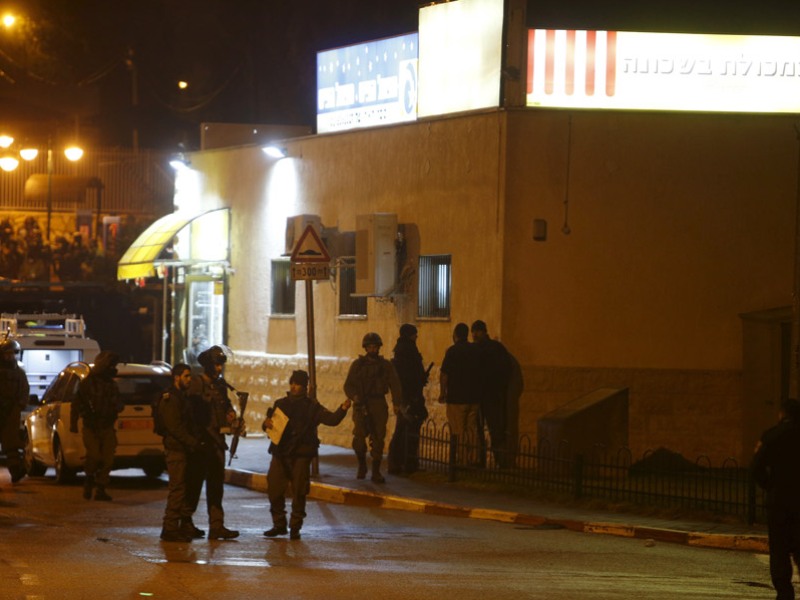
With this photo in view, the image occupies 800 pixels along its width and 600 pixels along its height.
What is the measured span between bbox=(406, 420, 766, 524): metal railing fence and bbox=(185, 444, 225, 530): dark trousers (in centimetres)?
458

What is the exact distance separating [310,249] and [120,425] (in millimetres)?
3506

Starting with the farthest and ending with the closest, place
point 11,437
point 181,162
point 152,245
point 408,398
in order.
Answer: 1. point 181,162
2. point 152,245
3. point 408,398
4. point 11,437

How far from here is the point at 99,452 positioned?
17812 mm

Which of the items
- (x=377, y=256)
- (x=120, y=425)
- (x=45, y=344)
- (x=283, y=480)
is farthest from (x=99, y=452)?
(x=45, y=344)

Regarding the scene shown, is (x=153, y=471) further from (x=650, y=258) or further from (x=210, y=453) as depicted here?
(x=650, y=258)

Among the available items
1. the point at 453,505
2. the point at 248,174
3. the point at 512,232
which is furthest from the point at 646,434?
the point at 248,174

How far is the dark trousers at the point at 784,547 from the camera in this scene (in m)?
11.0

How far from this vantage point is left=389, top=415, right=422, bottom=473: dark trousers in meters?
19.6

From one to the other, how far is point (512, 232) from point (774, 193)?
13.1 ft

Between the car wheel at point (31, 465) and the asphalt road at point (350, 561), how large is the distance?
387 cm

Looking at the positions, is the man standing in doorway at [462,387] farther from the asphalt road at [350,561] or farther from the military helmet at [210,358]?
the military helmet at [210,358]

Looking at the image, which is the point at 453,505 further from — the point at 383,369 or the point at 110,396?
the point at 110,396

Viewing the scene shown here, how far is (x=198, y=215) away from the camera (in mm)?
27594

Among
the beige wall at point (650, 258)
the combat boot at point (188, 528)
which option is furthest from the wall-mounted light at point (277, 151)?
the combat boot at point (188, 528)
